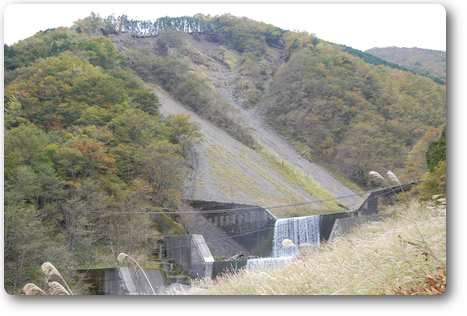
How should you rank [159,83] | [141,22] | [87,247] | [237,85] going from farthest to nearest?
[141,22]
[237,85]
[159,83]
[87,247]

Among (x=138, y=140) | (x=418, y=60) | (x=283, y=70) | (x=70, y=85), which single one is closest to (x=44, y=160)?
(x=138, y=140)

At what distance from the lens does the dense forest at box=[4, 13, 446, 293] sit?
14.5 metres

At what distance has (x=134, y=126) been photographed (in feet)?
74.0

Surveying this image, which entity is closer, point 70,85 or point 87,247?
point 87,247

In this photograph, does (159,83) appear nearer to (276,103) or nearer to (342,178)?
(276,103)

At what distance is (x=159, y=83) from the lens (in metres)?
46.6

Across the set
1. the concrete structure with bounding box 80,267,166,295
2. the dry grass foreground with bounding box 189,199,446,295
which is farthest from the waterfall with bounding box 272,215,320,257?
the dry grass foreground with bounding box 189,199,446,295

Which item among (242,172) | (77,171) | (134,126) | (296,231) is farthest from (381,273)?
(242,172)

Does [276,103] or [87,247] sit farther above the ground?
[276,103]

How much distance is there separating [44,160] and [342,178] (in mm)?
35452

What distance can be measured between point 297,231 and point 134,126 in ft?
45.0

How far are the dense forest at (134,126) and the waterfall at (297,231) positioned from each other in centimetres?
628

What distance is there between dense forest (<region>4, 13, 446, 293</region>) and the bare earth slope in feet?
6.61

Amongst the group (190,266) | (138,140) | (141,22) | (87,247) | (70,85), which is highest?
(141,22)
